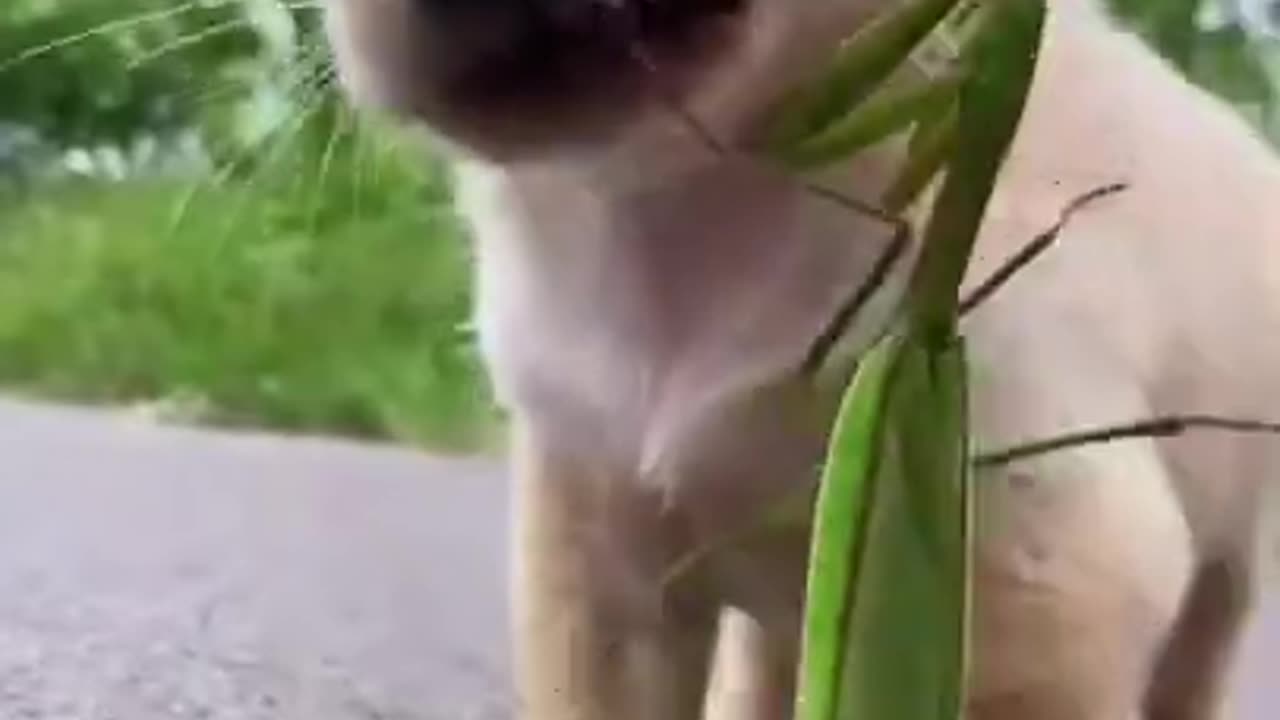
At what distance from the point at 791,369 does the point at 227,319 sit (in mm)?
584

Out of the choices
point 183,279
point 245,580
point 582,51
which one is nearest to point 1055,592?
point 582,51

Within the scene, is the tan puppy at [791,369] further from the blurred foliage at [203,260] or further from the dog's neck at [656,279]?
the blurred foliage at [203,260]

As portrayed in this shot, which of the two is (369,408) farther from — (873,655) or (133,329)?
(873,655)

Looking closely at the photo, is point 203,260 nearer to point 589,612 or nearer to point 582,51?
Result: point 589,612

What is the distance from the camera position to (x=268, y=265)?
3.59 ft

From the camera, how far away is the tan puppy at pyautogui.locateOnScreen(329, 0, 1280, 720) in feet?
2.03

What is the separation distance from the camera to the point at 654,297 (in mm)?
661

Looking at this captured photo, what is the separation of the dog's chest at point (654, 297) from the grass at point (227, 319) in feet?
1.19

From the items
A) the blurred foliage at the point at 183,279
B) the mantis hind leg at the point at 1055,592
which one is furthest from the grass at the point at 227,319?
the mantis hind leg at the point at 1055,592

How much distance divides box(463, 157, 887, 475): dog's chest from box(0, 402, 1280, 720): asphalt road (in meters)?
0.25

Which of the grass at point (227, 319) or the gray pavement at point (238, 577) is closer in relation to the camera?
the gray pavement at point (238, 577)

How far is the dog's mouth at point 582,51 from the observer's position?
1.62 ft

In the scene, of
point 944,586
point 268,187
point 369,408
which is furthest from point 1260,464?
point 369,408

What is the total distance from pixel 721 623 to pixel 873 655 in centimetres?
38
